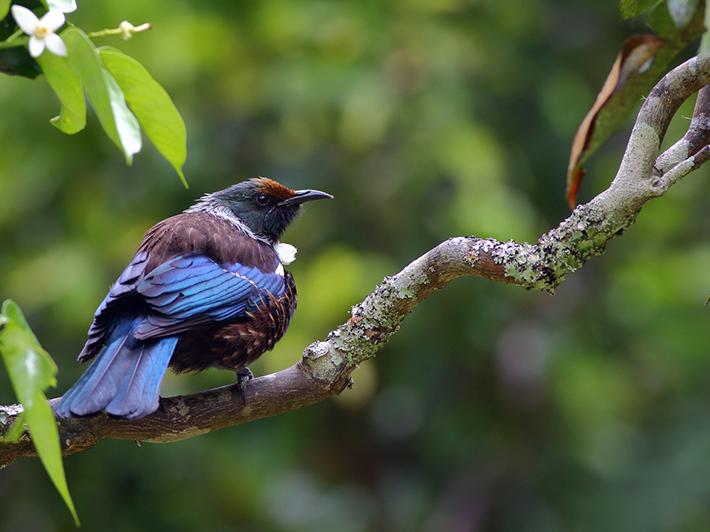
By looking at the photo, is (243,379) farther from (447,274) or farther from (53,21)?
(53,21)

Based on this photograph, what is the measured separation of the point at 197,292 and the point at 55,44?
1.87 meters

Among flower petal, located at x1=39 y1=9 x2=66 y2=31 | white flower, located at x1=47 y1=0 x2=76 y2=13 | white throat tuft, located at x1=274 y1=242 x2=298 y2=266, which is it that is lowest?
flower petal, located at x1=39 y1=9 x2=66 y2=31

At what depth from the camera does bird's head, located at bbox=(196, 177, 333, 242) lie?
15.9 feet

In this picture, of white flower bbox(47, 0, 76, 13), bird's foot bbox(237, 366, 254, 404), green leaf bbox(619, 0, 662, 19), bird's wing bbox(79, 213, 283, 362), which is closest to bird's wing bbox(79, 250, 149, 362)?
bird's wing bbox(79, 213, 283, 362)

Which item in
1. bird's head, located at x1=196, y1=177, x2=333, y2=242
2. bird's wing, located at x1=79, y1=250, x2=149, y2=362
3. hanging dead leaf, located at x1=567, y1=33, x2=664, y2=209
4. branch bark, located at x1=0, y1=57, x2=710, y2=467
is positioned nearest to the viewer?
hanging dead leaf, located at x1=567, y1=33, x2=664, y2=209

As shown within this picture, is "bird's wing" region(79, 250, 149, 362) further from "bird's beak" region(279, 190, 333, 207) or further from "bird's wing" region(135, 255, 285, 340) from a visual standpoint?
"bird's beak" region(279, 190, 333, 207)

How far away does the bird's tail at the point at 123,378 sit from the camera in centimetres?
295

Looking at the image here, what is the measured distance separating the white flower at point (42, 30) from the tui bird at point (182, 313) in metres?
1.22

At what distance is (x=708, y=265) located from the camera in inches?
286

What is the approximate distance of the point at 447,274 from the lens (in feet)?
9.91

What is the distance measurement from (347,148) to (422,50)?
80 centimetres

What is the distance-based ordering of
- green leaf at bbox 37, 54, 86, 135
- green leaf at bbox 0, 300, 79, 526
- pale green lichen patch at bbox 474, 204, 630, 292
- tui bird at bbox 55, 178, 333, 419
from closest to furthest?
green leaf at bbox 0, 300, 79, 526
green leaf at bbox 37, 54, 86, 135
pale green lichen patch at bbox 474, 204, 630, 292
tui bird at bbox 55, 178, 333, 419

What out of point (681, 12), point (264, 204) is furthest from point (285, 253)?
point (681, 12)

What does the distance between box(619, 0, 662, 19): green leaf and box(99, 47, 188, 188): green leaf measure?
89 cm
